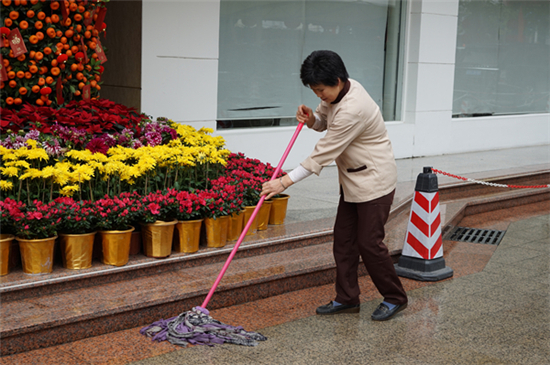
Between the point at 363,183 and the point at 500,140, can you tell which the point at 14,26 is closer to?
the point at 363,183

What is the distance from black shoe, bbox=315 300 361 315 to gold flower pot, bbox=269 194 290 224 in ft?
4.75

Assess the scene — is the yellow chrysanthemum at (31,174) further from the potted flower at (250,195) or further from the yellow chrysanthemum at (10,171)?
the potted flower at (250,195)

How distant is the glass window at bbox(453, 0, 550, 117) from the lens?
12352 millimetres

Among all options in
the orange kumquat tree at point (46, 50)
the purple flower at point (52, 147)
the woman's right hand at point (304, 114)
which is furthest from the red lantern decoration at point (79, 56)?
the woman's right hand at point (304, 114)

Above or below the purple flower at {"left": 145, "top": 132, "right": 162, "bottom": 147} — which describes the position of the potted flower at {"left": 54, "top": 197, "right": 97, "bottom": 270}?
below

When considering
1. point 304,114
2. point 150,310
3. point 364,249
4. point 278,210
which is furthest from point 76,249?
point 278,210

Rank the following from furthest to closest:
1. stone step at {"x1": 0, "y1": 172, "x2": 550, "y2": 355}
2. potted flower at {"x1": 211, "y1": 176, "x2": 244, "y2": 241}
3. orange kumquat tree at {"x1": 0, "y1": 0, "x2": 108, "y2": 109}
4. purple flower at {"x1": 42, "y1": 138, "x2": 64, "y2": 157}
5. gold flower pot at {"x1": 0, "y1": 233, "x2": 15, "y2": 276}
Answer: orange kumquat tree at {"x1": 0, "y1": 0, "x2": 108, "y2": 109}
potted flower at {"x1": 211, "y1": 176, "x2": 244, "y2": 241}
purple flower at {"x1": 42, "y1": 138, "x2": 64, "y2": 157}
gold flower pot at {"x1": 0, "y1": 233, "x2": 15, "y2": 276}
stone step at {"x1": 0, "y1": 172, "x2": 550, "y2": 355}

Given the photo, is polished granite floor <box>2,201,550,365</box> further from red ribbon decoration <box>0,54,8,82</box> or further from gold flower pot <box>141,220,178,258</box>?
red ribbon decoration <box>0,54,8,82</box>

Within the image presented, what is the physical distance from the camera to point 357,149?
4.22m

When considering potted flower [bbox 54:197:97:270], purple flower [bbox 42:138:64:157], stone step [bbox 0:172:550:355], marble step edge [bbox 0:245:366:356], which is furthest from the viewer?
purple flower [bbox 42:138:64:157]

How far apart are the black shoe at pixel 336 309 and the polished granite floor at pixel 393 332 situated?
5 centimetres

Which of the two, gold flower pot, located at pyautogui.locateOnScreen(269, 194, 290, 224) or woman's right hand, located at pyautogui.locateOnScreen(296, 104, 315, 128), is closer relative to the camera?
woman's right hand, located at pyautogui.locateOnScreen(296, 104, 315, 128)

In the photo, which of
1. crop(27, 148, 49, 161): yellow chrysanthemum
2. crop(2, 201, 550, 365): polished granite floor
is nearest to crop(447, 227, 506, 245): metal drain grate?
crop(2, 201, 550, 365): polished granite floor

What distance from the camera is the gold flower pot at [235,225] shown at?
5.21 metres
